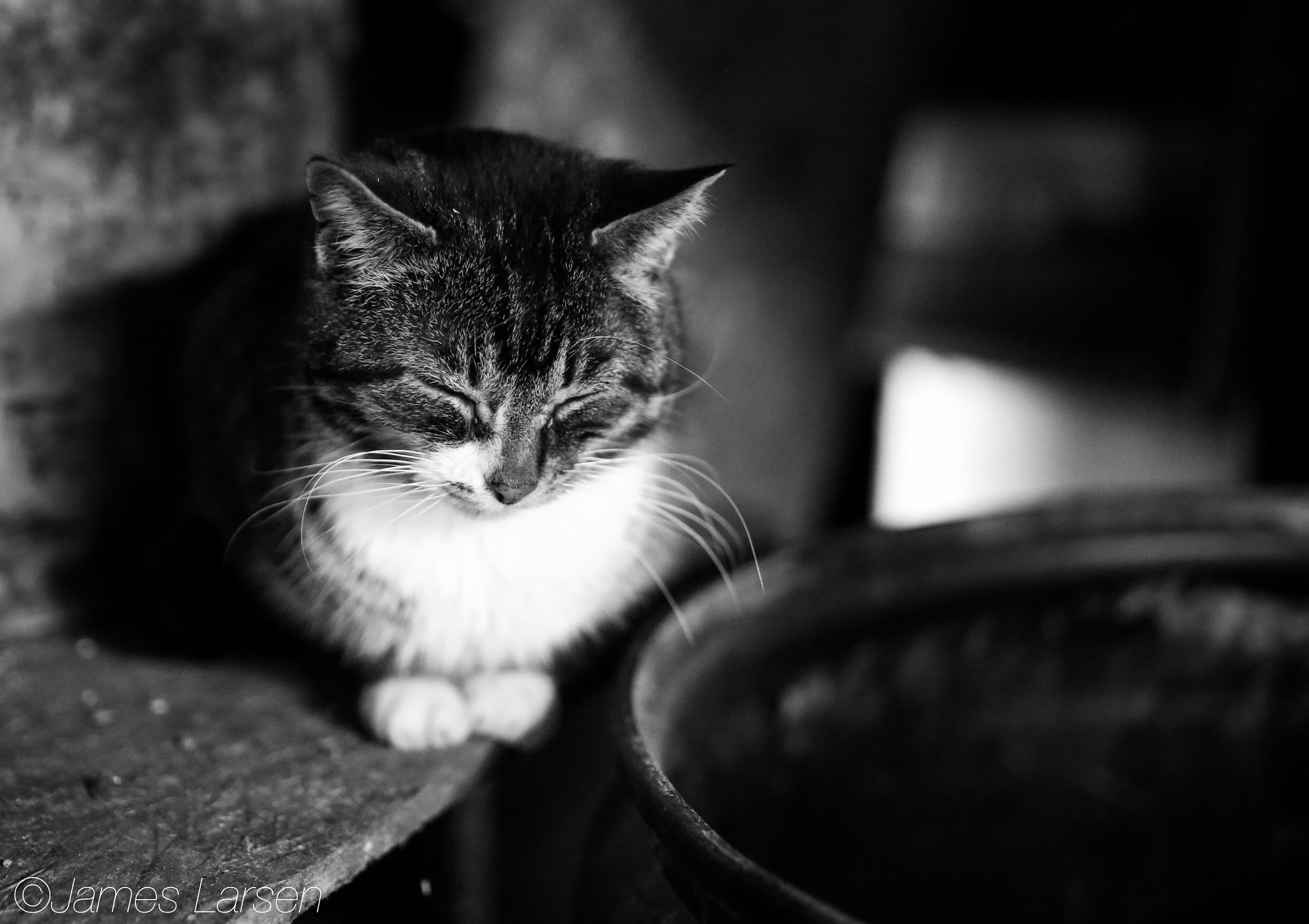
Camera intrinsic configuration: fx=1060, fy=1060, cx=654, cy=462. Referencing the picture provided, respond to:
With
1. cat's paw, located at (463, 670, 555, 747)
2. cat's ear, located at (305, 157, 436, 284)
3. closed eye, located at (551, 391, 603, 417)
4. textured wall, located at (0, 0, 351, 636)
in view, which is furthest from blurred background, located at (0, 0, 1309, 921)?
cat's ear, located at (305, 157, 436, 284)

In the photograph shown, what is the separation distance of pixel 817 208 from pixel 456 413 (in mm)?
1308

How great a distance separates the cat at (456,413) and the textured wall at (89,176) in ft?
0.63

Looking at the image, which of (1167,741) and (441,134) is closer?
(441,134)

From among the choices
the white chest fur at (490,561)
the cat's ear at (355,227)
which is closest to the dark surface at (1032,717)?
the white chest fur at (490,561)

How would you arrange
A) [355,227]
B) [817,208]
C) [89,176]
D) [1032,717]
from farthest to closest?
[817,208]
[1032,717]
[89,176]
[355,227]

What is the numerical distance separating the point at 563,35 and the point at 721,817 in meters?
1.17

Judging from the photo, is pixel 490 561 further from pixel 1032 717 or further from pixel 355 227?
pixel 1032 717

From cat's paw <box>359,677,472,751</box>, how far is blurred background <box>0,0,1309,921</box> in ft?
0.64

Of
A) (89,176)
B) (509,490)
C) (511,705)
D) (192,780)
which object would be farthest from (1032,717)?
(89,176)

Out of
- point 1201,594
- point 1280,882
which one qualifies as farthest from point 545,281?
point 1280,882

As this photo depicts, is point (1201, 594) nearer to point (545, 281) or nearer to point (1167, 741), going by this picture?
point (1167, 741)

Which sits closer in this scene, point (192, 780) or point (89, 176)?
point (192, 780)

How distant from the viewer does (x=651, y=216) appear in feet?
3.11

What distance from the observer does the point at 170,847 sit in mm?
891
